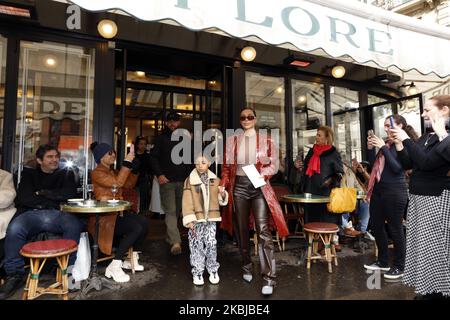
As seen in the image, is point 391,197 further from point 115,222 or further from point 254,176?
point 115,222

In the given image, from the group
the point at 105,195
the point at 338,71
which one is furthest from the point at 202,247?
the point at 338,71

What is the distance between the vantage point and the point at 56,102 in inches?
182

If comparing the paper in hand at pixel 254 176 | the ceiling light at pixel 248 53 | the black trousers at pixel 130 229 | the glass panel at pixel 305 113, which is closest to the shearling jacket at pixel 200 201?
the paper in hand at pixel 254 176

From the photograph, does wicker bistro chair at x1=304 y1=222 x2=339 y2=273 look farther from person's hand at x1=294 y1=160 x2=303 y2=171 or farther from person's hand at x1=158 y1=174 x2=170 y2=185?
person's hand at x1=158 y1=174 x2=170 y2=185

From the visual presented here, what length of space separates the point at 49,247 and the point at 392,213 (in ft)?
12.4

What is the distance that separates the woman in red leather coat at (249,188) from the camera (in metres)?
3.38

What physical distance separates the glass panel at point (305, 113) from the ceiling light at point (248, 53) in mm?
1289

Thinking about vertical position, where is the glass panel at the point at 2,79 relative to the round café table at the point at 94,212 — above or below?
above

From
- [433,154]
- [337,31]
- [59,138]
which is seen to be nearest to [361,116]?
[337,31]

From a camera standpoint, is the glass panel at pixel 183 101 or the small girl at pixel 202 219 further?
the glass panel at pixel 183 101

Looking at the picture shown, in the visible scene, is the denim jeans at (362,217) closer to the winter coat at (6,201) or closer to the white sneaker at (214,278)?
the white sneaker at (214,278)

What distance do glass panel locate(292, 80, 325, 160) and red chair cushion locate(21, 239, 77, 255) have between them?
455 centimetres

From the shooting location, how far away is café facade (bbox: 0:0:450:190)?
2.97 metres
